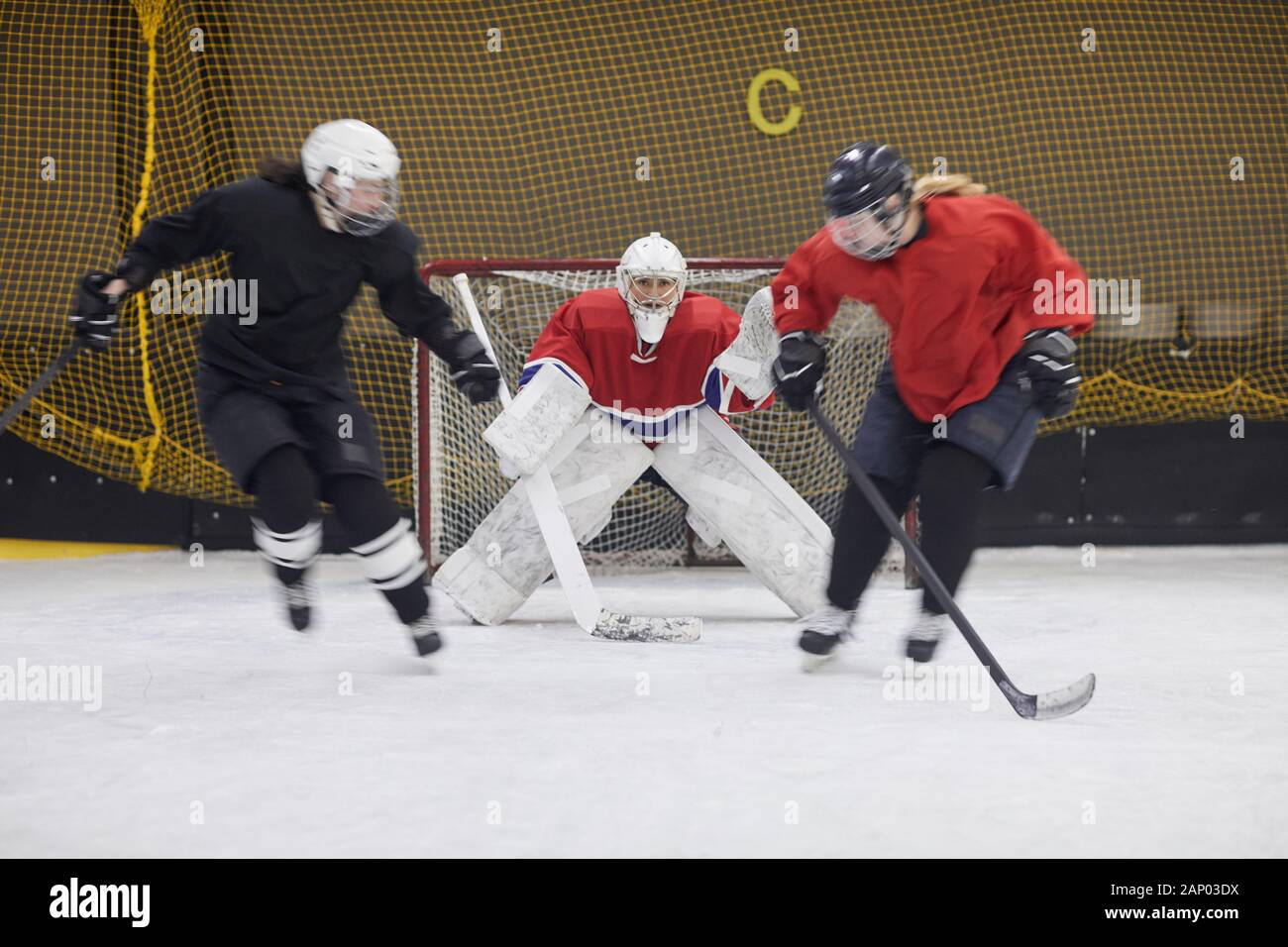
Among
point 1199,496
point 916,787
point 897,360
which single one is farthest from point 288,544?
point 1199,496

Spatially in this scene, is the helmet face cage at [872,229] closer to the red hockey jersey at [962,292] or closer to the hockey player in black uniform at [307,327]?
the red hockey jersey at [962,292]

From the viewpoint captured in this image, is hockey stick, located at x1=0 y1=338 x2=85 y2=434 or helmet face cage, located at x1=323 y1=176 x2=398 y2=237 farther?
hockey stick, located at x1=0 y1=338 x2=85 y2=434

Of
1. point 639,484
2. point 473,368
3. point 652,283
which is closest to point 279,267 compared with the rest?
point 473,368

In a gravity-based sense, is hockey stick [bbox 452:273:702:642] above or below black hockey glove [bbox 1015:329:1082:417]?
below

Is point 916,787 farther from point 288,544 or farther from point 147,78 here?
point 147,78

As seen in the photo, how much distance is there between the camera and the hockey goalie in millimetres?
3326

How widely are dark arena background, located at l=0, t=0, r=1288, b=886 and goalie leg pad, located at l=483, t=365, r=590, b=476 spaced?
469 mm

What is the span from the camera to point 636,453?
340 centimetres

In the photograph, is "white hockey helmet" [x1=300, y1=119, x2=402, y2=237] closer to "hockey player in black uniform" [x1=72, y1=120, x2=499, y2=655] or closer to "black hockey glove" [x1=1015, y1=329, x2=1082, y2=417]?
"hockey player in black uniform" [x1=72, y1=120, x2=499, y2=655]

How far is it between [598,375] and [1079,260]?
348 centimetres

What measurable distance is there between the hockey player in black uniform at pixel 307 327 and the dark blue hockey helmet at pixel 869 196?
80 centimetres

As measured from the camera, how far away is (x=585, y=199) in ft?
19.5

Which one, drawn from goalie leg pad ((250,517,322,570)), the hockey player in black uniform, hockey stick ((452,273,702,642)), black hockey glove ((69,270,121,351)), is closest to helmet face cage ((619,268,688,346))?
hockey stick ((452,273,702,642))

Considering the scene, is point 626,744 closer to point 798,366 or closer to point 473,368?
point 798,366
